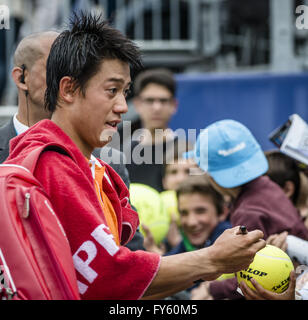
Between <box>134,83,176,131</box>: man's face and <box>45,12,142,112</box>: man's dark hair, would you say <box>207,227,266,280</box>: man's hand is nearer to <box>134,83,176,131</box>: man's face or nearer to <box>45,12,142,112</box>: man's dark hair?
<box>45,12,142,112</box>: man's dark hair

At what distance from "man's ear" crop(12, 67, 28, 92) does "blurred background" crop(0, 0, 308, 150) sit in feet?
9.07

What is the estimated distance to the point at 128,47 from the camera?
2.13 metres

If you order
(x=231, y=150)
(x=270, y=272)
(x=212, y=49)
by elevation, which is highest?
(x=212, y=49)

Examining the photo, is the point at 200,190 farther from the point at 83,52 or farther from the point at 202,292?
the point at 83,52

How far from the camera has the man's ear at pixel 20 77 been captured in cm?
303

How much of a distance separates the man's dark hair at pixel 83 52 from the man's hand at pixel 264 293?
3.40ft

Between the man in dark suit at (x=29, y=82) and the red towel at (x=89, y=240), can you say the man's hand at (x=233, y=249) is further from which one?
the man in dark suit at (x=29, y=82)

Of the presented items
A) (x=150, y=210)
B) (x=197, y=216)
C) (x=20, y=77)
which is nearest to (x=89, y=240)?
(x=20, y=77)

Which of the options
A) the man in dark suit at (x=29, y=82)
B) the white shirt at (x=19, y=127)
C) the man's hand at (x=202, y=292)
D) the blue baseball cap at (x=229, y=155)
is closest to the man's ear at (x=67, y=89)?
the man in dark suit at (x=29, y=82)

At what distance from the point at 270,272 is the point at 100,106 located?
1.02m

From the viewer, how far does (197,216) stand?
4.43 meters
